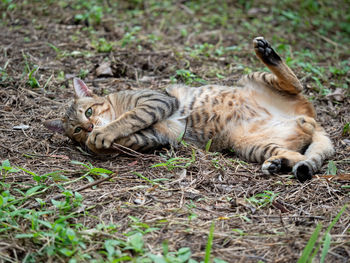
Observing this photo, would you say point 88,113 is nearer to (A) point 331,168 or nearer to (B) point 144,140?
(B) point 144,140

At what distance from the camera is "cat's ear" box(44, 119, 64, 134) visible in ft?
13.2

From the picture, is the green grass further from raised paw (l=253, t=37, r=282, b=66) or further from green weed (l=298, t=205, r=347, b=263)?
raised paw (l=253, t=37, r=282, b=66)


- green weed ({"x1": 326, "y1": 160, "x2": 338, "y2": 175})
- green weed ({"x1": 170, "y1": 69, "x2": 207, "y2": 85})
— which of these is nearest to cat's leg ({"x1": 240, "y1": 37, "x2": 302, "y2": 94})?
green weed ({"x1": 326, "y1": 160, "x2": 338, "y2": 175})

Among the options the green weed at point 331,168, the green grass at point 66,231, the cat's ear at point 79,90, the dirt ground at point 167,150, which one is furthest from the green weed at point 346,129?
the cat's ear at point 79,90

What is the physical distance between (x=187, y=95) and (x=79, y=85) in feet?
3.84

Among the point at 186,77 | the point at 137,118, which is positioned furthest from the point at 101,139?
the point at 186,77

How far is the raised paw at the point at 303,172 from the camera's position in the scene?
3352 mm

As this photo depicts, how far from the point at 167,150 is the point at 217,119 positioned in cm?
70

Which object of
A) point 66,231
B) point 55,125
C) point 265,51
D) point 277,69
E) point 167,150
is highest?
point 265,51

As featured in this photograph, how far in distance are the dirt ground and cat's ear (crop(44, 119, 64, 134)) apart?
132mm

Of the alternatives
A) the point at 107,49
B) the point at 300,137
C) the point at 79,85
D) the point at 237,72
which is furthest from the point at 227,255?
the point at 107,49

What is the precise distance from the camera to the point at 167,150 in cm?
385

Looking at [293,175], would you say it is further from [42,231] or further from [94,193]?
[42,231]

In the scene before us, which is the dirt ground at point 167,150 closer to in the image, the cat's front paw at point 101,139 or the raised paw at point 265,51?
the cat's front paw at point 101,139
